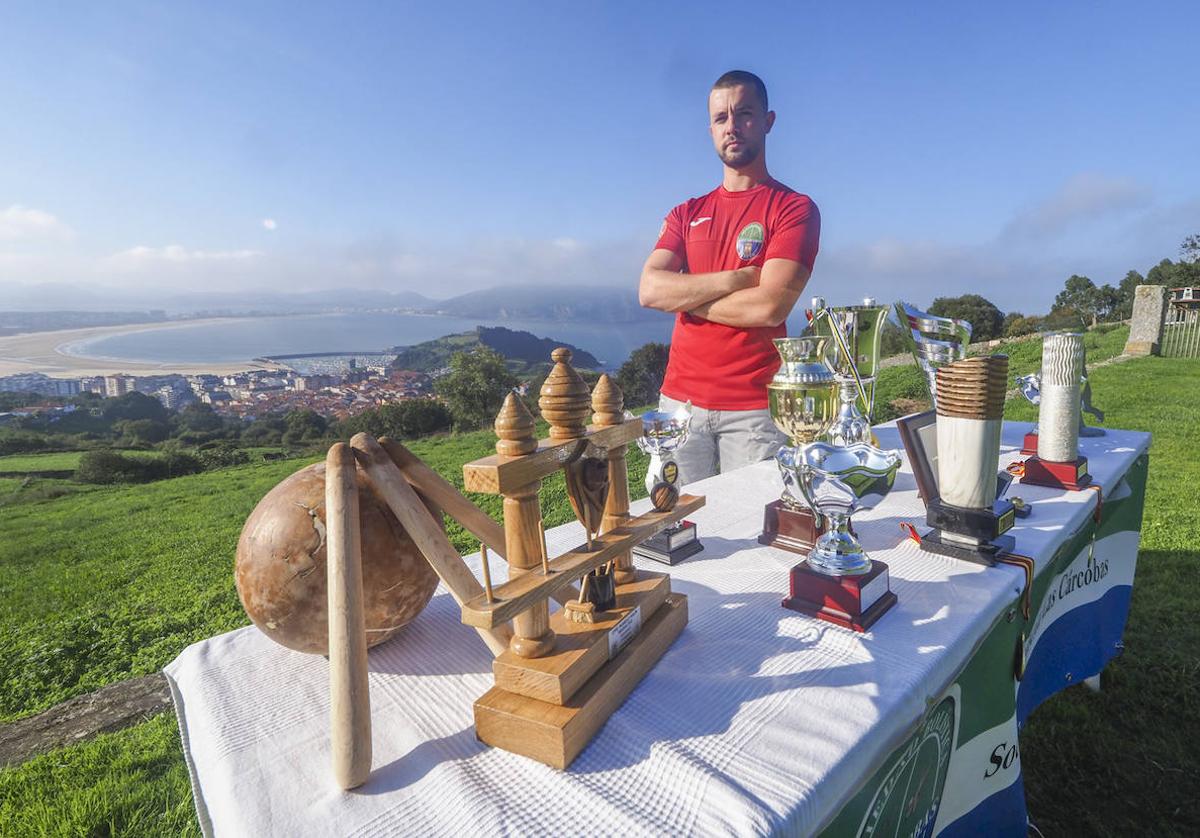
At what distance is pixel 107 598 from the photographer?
5.40 meters

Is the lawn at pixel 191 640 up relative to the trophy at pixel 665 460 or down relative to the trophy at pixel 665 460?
down

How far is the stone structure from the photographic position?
1366cm

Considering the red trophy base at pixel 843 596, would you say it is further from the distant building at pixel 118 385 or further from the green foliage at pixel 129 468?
the distant building at pixel 118 385

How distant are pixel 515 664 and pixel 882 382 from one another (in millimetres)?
A: 12886

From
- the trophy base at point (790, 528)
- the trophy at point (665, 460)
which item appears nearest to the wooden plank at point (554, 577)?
the trophy at point (665, 460)

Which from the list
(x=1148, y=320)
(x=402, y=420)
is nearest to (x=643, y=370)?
(x=402, y=420)

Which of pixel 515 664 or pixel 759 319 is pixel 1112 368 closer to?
pixel 759 319

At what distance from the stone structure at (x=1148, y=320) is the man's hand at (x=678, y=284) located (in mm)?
16607

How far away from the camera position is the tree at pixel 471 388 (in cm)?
2203

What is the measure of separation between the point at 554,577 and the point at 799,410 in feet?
3.24

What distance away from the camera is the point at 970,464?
1.57 metres

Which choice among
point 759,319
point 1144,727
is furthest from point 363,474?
point 1144,727

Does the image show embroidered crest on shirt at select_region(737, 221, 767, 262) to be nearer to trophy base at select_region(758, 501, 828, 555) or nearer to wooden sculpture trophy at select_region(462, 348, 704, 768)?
trophy base at select_region(758, 501, 828, 555)

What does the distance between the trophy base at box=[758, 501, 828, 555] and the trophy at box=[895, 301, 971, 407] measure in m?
0.89
